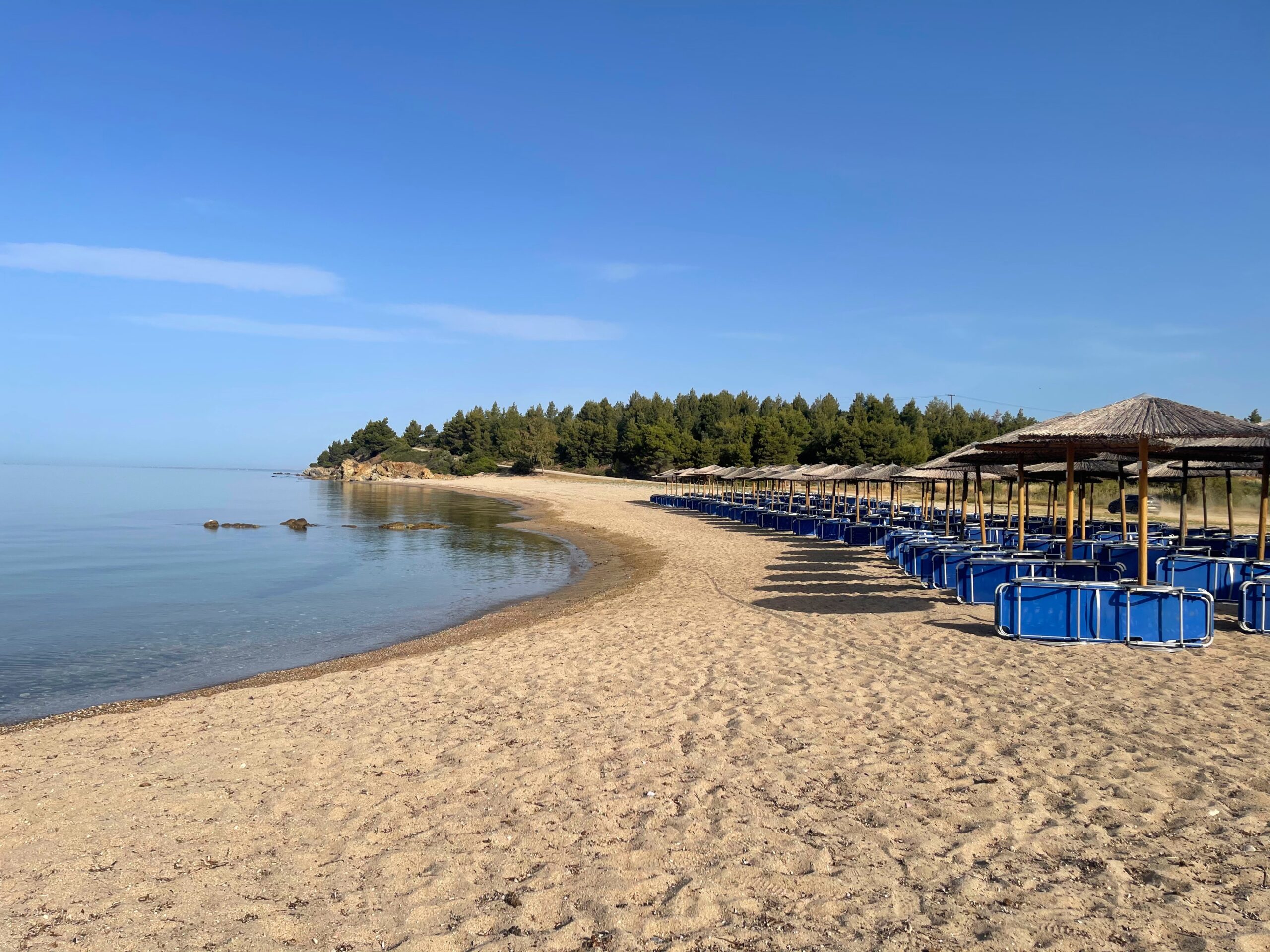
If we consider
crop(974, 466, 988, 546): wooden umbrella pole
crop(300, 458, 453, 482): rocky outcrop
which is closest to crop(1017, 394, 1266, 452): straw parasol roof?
crop(974, 466, 988, 546): wooden umbrella pole

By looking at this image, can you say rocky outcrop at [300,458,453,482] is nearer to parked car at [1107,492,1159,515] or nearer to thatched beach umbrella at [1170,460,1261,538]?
parked car at [1107,492,1159,515]

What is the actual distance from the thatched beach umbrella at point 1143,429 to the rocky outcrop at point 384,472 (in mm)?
91957

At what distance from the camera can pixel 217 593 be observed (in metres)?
17.4

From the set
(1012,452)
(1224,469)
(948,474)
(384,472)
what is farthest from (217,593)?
(384,472)

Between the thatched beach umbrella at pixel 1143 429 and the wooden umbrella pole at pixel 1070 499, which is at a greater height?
the thatched beach umbrella at pixel 1143 429

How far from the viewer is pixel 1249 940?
3143 millimetres

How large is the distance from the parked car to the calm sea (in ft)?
59.7

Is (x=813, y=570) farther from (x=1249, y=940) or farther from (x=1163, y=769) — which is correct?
(x=1249, y=940)

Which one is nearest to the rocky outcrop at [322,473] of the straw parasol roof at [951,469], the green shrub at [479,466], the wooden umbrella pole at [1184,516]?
the green shrub at [479,466]

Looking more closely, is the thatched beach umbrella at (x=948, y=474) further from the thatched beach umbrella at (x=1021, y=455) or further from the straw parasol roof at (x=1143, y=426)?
the straw parasol roof at (x=1143, y=426)

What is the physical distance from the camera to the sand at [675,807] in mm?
3484

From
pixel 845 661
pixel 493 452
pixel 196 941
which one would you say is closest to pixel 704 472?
pixel 845 661

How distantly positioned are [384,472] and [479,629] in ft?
313

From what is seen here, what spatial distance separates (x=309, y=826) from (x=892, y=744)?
374 cm
